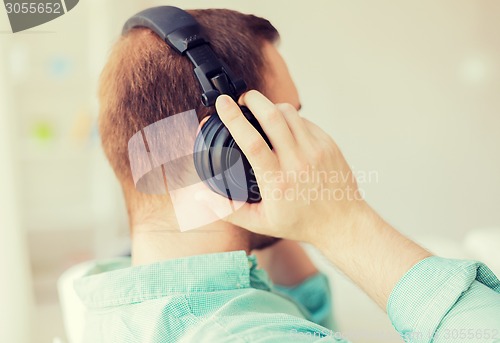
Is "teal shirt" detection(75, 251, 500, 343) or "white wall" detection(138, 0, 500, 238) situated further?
"white wall" detection(138, 0, 500, 238)

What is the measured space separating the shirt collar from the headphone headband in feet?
0.66

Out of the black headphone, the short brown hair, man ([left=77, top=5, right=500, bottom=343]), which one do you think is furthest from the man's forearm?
the short brown hair

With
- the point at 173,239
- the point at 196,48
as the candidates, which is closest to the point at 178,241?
the point at 173,239

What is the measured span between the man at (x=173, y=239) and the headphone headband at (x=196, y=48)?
0.08ft

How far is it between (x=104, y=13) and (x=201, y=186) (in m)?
0.41

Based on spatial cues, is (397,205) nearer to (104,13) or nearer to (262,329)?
(262,329)

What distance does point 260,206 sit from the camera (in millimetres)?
681

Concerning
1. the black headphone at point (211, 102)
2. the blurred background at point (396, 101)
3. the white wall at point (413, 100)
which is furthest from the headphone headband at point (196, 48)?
the white wall at point (413, 100)

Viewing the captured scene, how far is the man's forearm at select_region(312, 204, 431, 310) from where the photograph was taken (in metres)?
0.62

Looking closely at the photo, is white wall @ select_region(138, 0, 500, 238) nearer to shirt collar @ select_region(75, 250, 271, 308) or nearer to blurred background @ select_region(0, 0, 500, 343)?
blurred background @ select_region(0, 0, 500, 343)

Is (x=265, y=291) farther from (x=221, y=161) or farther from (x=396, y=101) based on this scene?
(x=396, y=101)

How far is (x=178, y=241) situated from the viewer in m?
0.73

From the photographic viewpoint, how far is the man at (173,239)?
25.2 inches

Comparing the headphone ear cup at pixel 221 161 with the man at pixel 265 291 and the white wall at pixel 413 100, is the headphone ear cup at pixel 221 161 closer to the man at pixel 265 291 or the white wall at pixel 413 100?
the man at pixel 265 291
